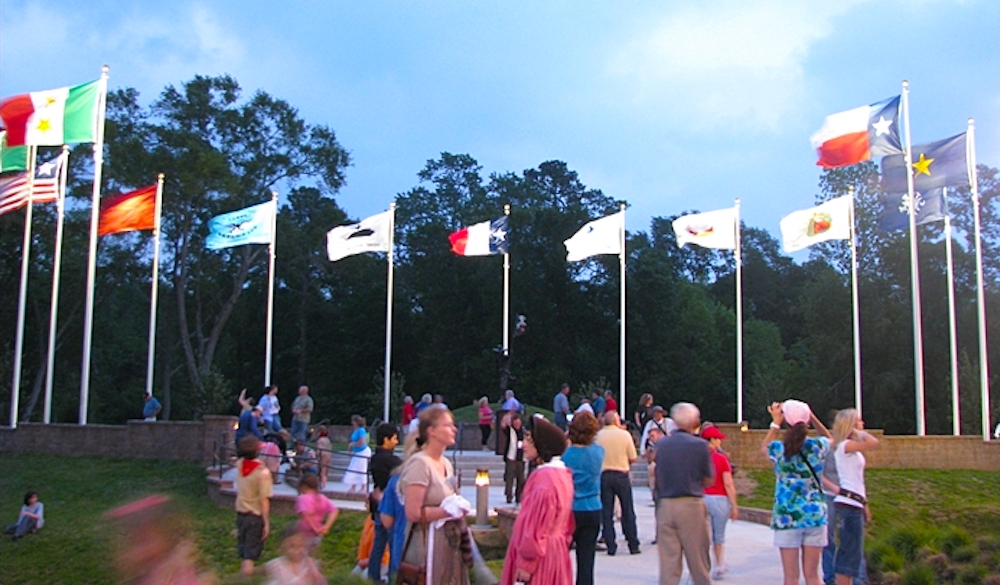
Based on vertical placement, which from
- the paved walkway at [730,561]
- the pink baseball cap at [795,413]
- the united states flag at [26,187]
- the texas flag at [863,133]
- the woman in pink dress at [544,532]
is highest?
the texas flag at [863,133]

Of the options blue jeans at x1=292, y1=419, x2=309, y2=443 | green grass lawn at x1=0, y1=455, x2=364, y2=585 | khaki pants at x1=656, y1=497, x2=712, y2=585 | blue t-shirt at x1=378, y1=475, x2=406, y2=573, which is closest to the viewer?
blue t-shirt at x1=378, y1=475, x2=406, y2=573

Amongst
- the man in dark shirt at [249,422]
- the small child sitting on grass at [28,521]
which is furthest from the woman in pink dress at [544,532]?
the small child sitting on grass at [28,521]

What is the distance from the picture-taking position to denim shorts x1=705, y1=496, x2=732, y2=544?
35.1 feet

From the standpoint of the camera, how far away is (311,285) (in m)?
57.8

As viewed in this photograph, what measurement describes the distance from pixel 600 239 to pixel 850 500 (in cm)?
2274

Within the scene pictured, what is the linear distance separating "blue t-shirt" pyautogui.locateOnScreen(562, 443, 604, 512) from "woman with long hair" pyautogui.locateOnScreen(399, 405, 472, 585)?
2.31 meters

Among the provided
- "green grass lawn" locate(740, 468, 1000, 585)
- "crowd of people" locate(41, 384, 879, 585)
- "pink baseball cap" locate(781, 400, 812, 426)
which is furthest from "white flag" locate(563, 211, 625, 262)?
"pink baseball cap" locate(781, 400, 812, 426)

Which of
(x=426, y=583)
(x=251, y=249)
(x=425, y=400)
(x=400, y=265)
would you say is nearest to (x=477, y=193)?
(x=400, y=265)

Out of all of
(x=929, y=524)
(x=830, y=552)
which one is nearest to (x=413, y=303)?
(x=929, y=524)

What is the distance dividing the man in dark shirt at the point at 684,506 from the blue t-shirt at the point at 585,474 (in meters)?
0.76

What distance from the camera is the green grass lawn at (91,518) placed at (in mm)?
15703

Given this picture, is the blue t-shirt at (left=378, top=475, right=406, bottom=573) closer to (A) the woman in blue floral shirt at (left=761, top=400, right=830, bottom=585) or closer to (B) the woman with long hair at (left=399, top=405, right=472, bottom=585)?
(B) the woman with long hair at (left=399, top=405, right=472, bottom=585)

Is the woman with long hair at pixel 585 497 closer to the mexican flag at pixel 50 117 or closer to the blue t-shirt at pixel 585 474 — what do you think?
the blue t-shirt at pixel 585 474

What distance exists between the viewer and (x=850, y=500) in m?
8.87
